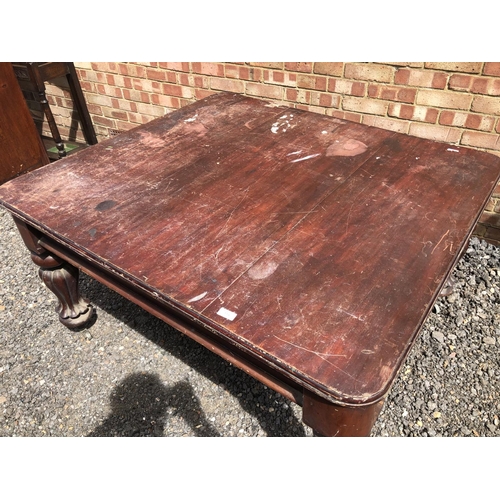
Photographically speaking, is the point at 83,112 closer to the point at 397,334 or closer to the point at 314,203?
the point at 314,203

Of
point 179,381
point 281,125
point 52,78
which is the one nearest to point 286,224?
point 281,125

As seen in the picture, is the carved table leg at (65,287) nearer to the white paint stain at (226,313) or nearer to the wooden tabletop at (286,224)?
the wooden tabletop at (286,224)

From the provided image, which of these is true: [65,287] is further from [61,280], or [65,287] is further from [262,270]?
[262,270]

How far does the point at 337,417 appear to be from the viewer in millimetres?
959

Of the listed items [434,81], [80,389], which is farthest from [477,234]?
[80,389]

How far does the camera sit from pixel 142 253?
1.25 metres

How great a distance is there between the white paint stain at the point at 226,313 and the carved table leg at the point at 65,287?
957 mm

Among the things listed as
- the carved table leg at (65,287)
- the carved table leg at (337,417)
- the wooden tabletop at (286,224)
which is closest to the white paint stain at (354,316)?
the wooden tabletop at (286,224)

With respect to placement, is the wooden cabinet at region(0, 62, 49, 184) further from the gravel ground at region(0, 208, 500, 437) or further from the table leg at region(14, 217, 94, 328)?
the table leg at region(14, 217, 94, 328)

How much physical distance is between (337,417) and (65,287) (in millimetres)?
1350

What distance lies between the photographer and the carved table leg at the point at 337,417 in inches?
37.3

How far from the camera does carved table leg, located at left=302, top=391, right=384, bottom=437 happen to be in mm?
949

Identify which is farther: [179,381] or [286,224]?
[179,381]

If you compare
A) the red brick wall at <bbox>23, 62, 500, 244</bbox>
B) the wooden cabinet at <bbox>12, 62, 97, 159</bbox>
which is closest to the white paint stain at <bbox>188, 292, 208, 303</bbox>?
the red brick wall at <bbox>23, 62, 500, 244</bbox>
